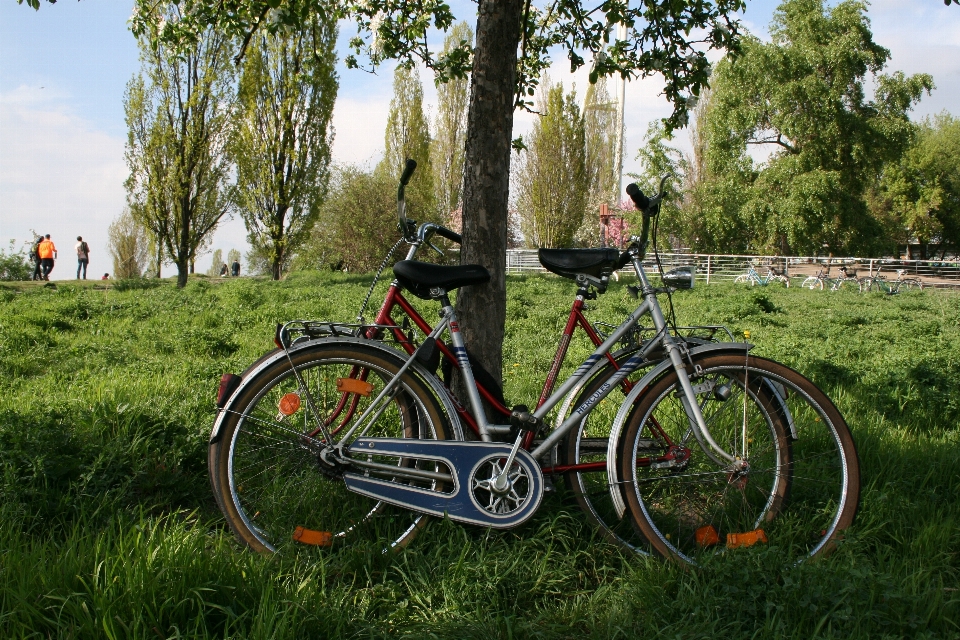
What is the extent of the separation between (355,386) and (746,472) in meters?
1.70

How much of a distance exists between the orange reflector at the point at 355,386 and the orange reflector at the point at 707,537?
1.50 m

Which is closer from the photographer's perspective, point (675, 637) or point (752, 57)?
point (675, 637)

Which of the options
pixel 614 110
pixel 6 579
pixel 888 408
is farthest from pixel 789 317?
pixel 614 110

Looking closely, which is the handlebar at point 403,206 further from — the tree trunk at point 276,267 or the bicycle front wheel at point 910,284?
the bicycle front wheel at point 910,284

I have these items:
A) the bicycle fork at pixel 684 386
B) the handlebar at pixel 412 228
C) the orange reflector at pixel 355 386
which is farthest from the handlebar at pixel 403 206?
the bicycle fork at pixel 684 386

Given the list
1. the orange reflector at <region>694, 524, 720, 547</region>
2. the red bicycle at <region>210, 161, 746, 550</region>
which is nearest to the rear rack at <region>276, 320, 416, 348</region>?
the red bicycle at <region>210, 161, 746, 550</region>

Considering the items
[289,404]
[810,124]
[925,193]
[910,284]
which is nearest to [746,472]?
[289,404]

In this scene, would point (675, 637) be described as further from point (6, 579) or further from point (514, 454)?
point (6, 579)

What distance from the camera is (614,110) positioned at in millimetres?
40969

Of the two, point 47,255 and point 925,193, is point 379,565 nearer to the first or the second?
point 47,255

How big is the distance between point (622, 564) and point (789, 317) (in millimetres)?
9860

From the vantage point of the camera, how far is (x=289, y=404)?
9.84 feet

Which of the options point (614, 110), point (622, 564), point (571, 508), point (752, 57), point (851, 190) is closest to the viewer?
point (622, 564)

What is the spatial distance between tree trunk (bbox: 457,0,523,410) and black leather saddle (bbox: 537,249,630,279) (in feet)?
1.91
